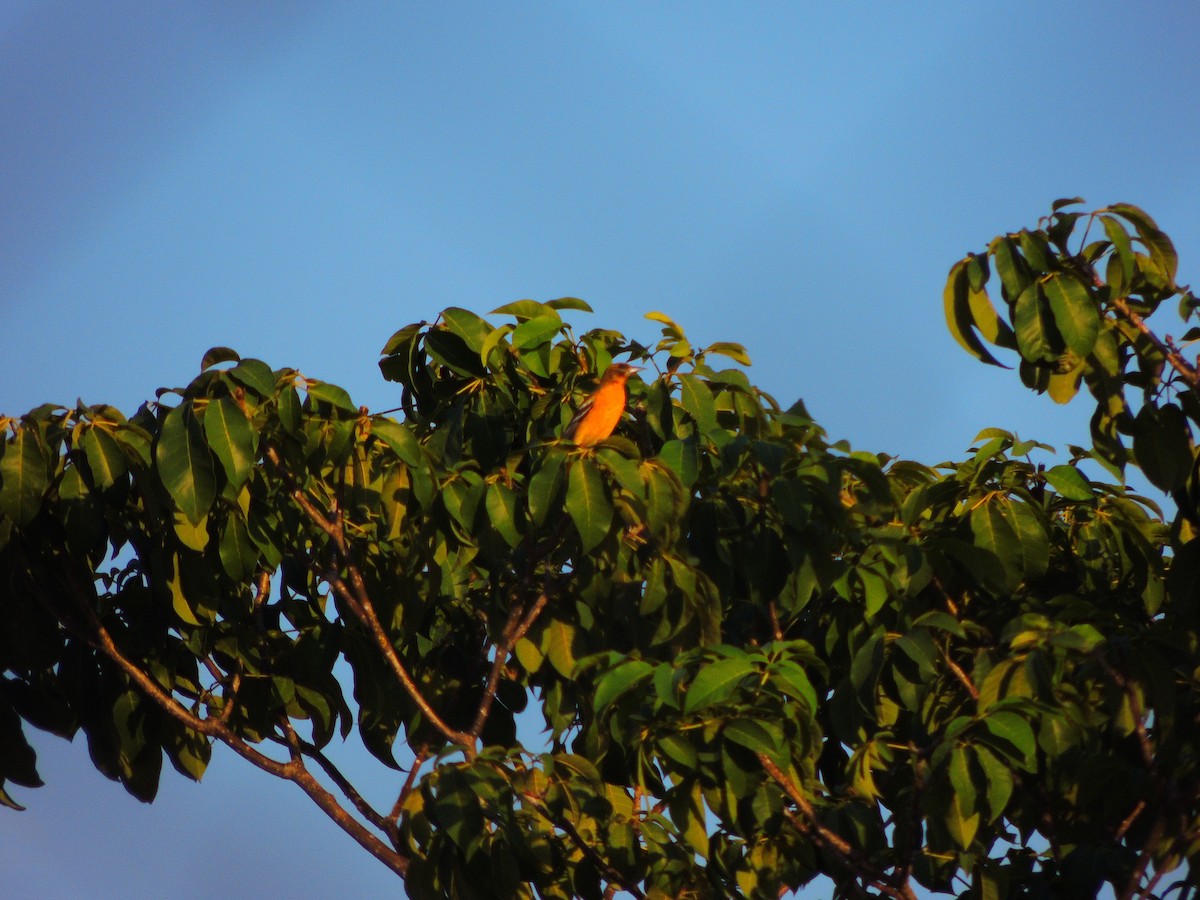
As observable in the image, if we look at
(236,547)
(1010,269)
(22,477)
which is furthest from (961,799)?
(22,477)

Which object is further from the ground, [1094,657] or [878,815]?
[1094,657]

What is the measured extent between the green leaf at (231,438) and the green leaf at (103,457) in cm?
34

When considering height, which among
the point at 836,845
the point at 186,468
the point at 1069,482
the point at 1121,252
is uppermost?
the point at 1121,252

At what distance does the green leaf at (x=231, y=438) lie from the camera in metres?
3.67

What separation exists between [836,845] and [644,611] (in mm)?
809

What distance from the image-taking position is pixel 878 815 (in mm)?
3742

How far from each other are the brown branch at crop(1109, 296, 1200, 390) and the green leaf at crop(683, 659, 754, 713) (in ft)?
4.88

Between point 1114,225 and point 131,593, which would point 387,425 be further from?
point 1114,225

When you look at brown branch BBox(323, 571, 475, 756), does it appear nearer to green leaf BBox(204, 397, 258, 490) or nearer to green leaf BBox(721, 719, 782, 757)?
green leaf BBox(204, 397, 258, 490)

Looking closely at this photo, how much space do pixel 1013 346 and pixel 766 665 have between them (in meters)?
1.28

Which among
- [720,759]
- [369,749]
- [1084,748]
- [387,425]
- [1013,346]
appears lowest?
[720,759]

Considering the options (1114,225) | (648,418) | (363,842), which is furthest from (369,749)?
(1114,225)

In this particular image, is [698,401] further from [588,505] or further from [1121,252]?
[1121,252]

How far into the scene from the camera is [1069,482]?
4195 mm
